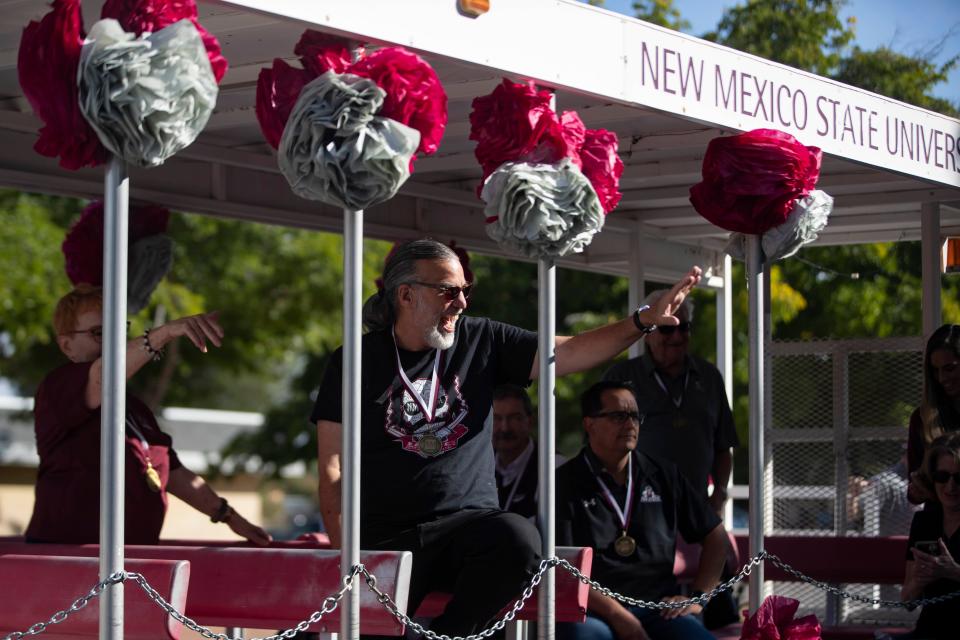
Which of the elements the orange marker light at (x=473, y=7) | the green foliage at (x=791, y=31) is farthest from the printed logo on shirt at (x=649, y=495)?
the green foliage at (x=791, y=31)

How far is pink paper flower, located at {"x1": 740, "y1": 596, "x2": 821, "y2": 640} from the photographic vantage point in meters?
5.34

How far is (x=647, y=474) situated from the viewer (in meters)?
6.36

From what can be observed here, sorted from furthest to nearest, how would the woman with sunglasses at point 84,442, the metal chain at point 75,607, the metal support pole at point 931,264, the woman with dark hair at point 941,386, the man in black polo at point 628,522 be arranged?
the metal support pole at point 931,264
the woman with dark hair at point 941,386
the man in black polo at point 628,522
the woman with sunglasses at point 84,442
the metal chain at point 75,607

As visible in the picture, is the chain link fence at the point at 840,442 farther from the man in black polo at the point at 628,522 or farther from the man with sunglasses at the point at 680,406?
the man in black polo at the point at 628,522

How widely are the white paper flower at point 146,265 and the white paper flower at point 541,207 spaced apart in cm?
349

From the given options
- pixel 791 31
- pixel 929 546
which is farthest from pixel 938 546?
pixel 791 31

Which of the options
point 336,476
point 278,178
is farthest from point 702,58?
point 278,178

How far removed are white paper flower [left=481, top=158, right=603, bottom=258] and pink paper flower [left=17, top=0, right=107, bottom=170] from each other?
1.31 m

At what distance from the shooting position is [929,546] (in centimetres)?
630

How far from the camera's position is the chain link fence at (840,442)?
28.3 ft

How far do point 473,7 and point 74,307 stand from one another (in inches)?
82.7

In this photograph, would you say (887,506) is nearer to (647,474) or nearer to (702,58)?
(647,474)

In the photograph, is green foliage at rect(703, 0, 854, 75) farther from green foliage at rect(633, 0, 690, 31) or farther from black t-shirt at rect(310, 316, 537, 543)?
black t-shirt at rect(310, 316, 537, 543)

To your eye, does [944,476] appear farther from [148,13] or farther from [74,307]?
[148,13]
